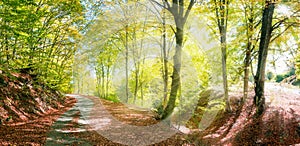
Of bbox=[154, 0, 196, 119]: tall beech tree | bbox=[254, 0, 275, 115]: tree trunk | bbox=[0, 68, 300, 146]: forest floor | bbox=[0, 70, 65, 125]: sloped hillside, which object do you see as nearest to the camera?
bbox=[0, 68, 300, 146]: forest floor

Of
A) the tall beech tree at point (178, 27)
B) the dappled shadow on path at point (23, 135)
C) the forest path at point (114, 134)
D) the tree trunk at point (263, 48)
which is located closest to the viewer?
the dappled shadow on path at point (23, 135)

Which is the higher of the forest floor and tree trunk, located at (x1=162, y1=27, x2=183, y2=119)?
tree trunk, located at (x1=162, y1=27, x2=183, y2=119)

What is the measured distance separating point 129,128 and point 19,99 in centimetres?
675

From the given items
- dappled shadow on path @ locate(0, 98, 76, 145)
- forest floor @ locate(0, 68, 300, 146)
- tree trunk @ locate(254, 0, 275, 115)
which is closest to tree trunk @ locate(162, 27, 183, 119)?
forest floor @ locate(0, 68, 300, 146)

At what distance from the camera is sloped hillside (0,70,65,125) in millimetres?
10523

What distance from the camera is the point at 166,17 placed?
15.0 meters

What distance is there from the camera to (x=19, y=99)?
12852mm

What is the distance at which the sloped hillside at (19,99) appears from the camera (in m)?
10.5

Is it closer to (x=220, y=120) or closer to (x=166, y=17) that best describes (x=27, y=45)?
(x=166, y=17)

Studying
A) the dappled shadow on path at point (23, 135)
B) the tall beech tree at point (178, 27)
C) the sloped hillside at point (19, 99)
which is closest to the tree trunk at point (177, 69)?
the tall beech tree at point (178, 27)

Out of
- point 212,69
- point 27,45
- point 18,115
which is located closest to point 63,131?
point 18,115

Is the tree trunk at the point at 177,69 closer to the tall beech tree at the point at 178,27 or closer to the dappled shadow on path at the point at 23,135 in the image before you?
the tall beech tree at the point at 178,27

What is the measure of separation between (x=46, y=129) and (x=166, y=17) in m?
9.87

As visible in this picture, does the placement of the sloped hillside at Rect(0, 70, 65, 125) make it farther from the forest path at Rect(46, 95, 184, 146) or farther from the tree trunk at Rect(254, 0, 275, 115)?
the tree trunk at Rect(254, 0, 275, 115)
